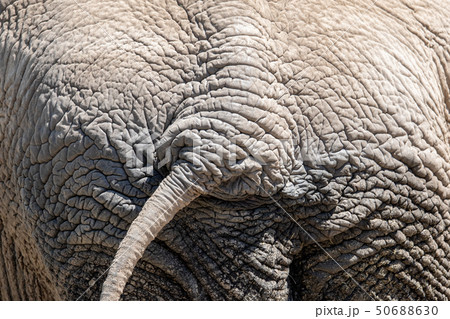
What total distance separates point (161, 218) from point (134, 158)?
26cm

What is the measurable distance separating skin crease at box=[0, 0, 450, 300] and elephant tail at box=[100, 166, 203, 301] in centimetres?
1

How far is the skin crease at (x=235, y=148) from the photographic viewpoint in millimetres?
2861

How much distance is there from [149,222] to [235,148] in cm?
38

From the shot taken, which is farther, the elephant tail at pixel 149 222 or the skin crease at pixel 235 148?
the skin crease at pixel 235 148

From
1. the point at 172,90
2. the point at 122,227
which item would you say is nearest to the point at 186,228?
the point at 122,227

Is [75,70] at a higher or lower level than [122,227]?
higher

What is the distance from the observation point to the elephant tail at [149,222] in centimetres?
272

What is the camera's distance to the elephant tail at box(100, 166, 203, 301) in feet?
8.93

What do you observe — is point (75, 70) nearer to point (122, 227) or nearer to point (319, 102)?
point (122, 227)

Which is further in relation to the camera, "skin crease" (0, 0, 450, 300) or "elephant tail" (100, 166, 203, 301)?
"skin crease" (0, 0, 450, 300)

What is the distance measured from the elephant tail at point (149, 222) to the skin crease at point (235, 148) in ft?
0.04

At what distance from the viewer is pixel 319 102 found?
293 cm

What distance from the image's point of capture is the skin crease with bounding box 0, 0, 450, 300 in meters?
2.86

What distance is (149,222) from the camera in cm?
274
